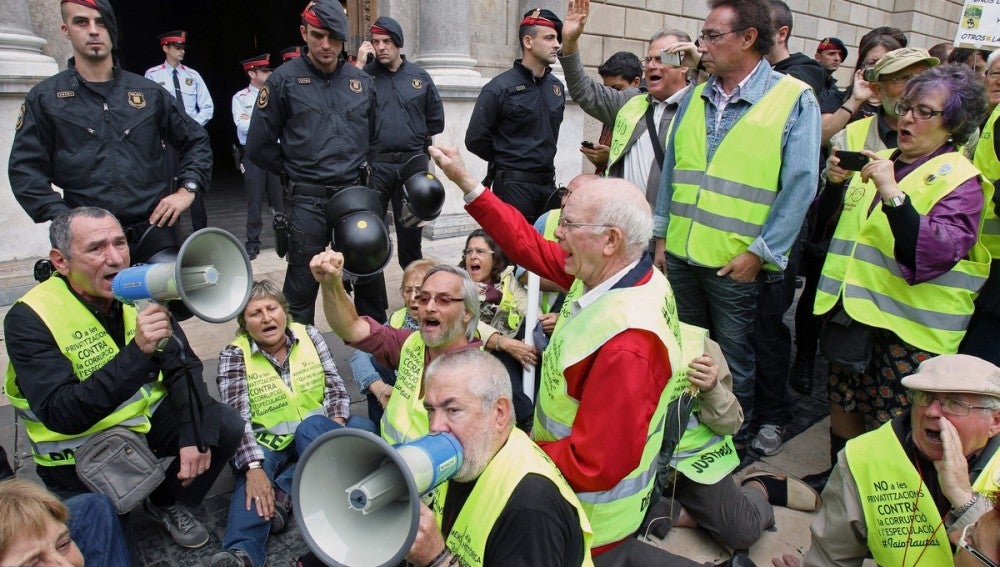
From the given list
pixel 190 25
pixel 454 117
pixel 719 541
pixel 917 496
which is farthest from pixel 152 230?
pixel 190 25

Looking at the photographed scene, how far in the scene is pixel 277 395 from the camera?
331 cm

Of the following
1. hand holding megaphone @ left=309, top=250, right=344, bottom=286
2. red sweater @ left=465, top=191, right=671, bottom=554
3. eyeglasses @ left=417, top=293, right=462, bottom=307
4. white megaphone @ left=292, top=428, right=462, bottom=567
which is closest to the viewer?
white megaphone @ left=292, top=428, right=462, bottom=567

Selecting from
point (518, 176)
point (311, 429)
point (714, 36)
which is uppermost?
point (714, 36)

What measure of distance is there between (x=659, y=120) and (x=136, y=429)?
3.14 metres

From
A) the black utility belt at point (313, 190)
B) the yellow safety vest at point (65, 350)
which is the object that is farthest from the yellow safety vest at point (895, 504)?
the black utility belt at point (313, 190)

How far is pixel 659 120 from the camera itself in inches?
157

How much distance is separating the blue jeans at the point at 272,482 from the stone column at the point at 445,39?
5.26 metres

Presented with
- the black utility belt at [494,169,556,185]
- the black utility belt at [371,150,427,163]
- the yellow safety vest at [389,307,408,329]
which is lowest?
the yellow safety vest at [389,307,408,329]

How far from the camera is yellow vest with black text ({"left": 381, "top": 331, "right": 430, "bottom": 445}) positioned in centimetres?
276

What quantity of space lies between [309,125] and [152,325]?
2.32 metres

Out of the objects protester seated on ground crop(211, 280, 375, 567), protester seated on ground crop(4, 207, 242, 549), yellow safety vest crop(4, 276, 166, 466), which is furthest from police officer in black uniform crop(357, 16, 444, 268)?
yellow safety vest crop(4, 276, 166, 466)

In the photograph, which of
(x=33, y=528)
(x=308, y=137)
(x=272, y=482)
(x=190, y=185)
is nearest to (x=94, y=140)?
(x=190, y=185)

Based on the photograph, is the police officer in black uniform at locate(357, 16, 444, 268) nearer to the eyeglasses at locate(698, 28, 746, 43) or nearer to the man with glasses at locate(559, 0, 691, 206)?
the man with glasses at locate(559, 0, 691, 206)

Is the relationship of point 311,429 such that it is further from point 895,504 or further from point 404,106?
point 404,106
